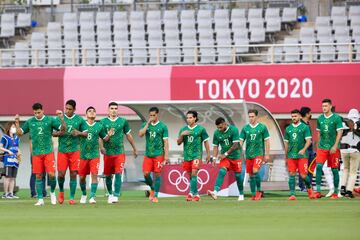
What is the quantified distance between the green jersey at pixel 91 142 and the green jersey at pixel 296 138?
4751mm

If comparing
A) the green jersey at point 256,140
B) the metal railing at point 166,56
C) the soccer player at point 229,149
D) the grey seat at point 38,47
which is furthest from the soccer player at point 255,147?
the grey seat at point 38,47

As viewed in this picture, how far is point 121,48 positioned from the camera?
40.9 metres

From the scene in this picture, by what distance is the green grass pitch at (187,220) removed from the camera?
1753 centimetres

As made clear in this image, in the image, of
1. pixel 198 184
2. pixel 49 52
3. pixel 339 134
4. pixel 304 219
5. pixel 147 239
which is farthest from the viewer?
pixel 49 52

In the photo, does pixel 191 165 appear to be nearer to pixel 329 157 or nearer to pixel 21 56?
pixel 329 157

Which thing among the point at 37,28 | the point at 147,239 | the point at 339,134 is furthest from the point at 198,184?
the point at 37,28

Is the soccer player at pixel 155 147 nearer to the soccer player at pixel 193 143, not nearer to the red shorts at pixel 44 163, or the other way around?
the soccer player at pixel 193 143

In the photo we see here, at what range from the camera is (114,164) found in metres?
27.0

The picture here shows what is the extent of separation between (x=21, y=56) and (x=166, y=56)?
5863 millimetres

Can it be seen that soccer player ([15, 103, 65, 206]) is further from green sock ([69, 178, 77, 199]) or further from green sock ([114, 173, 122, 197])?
green sock ([114, 173, 122, 197])

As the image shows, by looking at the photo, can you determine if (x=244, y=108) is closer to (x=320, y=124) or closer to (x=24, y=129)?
(x=320, y=124)

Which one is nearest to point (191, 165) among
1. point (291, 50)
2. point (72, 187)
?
point (72, 187)

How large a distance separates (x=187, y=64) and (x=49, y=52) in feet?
17.6

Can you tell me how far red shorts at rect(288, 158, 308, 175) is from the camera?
28.6 meters
